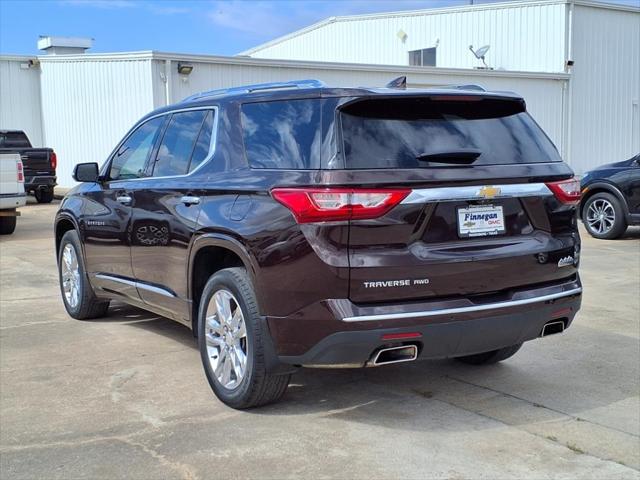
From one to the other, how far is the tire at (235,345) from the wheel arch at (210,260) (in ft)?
0.41

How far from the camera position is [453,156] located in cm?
407

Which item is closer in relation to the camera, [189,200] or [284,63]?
[189,200]

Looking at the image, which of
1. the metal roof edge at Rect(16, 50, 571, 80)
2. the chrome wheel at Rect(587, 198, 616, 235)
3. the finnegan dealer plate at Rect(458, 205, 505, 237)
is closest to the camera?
the finnegan dealer plate at Rect(458, 205, 505, 237)

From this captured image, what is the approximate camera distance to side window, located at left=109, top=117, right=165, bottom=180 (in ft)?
18.8

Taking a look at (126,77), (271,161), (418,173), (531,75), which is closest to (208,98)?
(271,161)

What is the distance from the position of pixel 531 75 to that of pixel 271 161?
66.9 feet

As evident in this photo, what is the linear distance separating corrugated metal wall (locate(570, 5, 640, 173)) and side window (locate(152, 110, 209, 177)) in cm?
2049

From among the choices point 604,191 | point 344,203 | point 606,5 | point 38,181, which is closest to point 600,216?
point 604,191

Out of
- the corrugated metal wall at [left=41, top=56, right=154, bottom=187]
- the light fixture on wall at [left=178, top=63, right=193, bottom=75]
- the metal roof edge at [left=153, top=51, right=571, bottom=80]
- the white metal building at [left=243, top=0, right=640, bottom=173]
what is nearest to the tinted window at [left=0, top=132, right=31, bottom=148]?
the corrugated metal wall at [left=41, top=56, right=154, bottom=187]

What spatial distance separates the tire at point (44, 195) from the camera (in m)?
19.8

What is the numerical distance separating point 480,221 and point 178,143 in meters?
2.31

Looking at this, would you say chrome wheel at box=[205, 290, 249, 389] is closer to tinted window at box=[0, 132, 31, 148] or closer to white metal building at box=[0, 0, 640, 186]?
white metal building at box=[0, 0, 640, 186]

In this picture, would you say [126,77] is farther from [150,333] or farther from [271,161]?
[271,161]

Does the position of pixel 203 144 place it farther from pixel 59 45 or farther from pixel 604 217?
pixel 59 45
